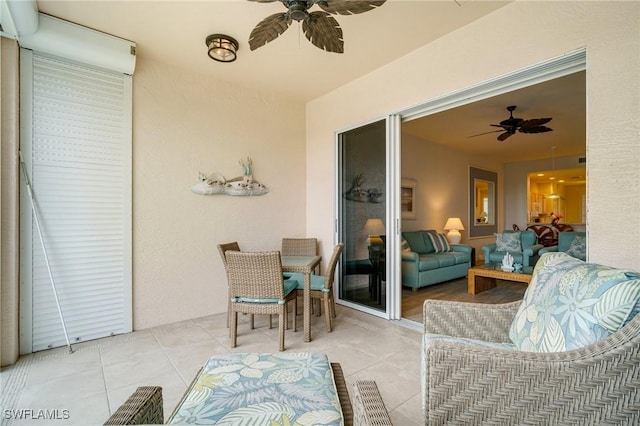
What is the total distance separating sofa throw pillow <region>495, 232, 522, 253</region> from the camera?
17.7ft

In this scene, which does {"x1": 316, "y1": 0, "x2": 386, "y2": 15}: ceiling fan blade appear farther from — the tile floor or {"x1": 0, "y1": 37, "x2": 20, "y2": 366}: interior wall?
{"x1": 0, "y1": 37, "x2": 20, "y2": 366}: interior wall

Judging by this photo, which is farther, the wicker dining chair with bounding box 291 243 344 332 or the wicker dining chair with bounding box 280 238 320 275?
the wicker dining chair with bounding box 280 238 320 275

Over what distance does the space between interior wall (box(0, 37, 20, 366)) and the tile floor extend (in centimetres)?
25

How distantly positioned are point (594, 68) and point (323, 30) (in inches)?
69.1

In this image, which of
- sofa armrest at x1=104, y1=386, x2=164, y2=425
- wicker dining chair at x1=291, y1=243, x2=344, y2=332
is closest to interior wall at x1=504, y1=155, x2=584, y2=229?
wicker dining chair at x1=291, y1=243, x2=344, y2=332

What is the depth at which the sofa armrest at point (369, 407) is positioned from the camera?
84cm

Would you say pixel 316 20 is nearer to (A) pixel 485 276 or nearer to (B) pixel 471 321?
(B) pixel 471 321

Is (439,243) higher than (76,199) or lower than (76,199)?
lower

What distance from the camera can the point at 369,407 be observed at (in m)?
0.90

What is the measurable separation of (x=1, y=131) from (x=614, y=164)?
433 centimetres

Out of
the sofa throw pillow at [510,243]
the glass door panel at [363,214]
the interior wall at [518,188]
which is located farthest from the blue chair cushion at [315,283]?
the interior wall at [518,188]

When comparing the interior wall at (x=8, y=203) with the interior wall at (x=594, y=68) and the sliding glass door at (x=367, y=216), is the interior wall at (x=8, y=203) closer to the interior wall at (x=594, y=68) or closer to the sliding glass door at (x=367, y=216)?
the sliding glass door at (x=367, y=216)

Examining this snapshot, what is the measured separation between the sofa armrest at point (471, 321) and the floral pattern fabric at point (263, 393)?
678 millimetres

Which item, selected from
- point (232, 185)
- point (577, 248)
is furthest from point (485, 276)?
point (232, 185)
